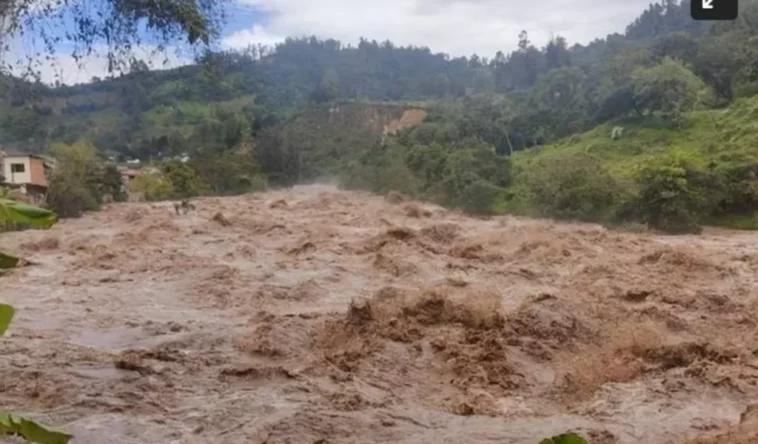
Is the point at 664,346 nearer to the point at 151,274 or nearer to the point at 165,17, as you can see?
the point at 165,17

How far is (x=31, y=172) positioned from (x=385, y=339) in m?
11.1

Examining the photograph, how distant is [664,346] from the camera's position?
6.57 m

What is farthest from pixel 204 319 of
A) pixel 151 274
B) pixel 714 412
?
pixel 714 412

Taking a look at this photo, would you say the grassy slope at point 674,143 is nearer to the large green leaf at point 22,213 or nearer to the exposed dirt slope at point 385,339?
the exposed dirt slope at point 385,339

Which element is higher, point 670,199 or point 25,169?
point 25,169

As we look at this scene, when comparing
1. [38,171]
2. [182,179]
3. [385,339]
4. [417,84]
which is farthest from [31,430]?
[417,84]

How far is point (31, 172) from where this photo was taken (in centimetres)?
1600

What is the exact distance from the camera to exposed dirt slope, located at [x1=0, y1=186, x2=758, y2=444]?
5.19 m

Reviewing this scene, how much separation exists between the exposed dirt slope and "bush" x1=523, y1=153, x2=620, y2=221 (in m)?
3.09

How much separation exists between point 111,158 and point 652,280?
14.9 m

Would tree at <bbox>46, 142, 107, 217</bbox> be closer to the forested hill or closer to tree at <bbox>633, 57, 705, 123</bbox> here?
the forested hill

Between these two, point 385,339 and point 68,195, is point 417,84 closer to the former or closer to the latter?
point 68,195

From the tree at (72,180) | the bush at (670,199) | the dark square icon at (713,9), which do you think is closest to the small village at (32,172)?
the tree at (72,180)

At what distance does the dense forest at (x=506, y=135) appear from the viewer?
16.0 m
